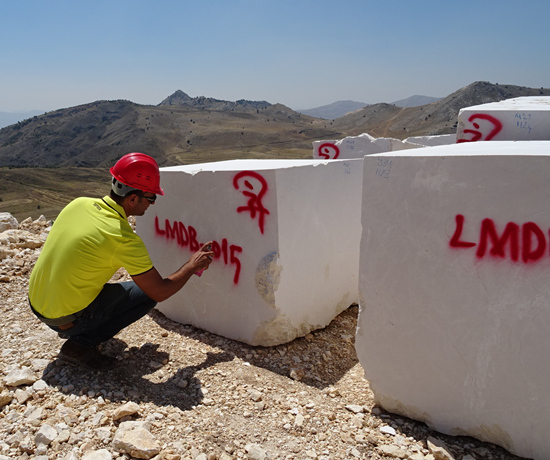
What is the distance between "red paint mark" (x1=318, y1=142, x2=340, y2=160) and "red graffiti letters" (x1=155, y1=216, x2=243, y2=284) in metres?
4.48

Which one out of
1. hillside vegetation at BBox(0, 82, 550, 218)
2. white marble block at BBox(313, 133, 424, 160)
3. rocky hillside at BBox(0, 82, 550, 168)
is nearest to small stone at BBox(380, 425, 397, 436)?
white marble block at BBox(313, 133, 424, 160)

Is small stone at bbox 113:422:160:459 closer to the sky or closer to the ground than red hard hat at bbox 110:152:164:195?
closer to the ground

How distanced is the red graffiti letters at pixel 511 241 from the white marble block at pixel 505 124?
1635mm

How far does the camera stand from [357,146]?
7.28 m

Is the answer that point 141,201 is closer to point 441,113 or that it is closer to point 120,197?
point 120,197

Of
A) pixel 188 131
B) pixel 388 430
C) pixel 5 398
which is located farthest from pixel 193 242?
pixel 188 131

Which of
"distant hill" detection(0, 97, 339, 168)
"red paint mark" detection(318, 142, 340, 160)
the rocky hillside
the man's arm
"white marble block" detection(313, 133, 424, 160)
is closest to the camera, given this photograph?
the man's arm

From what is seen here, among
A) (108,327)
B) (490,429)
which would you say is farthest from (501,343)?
(108,327)

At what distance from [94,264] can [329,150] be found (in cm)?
573

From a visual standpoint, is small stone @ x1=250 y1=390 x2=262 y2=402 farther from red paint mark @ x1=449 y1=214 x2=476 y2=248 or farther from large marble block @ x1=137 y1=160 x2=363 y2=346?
red paint mark @ x1=449 y1=214 x2=476 y2=248

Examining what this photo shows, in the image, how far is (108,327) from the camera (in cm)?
299

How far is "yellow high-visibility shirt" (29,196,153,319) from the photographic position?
8.48 ft

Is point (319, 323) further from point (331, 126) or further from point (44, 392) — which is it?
point (331, 126)

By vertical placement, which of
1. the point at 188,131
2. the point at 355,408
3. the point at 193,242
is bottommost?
the point at 355,408
